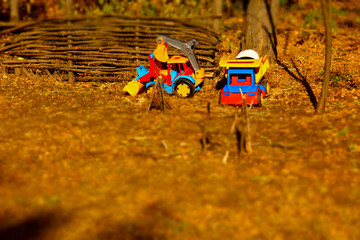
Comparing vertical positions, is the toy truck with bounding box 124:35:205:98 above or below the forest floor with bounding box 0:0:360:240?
above

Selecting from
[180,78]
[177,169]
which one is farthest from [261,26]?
[177,169]

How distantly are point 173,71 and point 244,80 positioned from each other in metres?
1.36

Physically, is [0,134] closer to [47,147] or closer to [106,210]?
[47,147]

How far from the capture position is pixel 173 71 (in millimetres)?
7367

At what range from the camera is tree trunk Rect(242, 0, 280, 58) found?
891cm

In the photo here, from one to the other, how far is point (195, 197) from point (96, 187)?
3.74ft

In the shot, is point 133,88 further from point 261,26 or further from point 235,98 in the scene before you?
point 261,26

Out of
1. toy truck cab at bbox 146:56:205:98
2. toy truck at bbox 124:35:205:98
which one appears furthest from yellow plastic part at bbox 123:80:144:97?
toy truck cab at bbox 146:56:205:98

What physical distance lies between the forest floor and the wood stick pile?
4.08 ft

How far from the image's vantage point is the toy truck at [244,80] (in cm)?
662

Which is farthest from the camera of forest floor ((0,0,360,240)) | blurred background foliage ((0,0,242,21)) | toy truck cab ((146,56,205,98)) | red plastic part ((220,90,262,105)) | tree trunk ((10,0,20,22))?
blurred background foliage ((0,0,242,21))

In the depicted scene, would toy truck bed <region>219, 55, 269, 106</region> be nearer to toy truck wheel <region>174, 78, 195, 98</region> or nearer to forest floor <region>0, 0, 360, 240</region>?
forest floor <region>0, 0, 360, 240</region>

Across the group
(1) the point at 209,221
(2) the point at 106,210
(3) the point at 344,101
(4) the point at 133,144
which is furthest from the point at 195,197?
(3) the point at 344,101

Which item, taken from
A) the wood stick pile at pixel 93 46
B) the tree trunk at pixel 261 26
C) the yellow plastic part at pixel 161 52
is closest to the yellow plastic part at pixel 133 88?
the yellow plastic part at pixel 161 52
